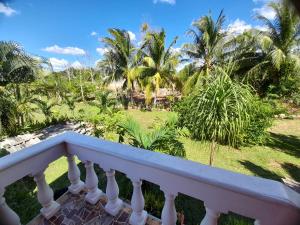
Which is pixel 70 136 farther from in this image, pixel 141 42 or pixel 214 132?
pixel 141 42

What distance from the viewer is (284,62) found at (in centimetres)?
1281

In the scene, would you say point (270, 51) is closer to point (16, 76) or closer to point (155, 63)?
point (155, 63)

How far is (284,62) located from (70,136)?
585 inches

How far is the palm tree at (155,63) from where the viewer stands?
49.1 feet

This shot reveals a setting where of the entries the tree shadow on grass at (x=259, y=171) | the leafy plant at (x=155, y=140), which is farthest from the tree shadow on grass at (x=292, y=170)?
the leafy plant at (x=155, y=140)

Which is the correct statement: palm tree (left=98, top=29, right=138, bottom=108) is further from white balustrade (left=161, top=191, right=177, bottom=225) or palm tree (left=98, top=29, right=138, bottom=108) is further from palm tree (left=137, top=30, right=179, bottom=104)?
white balustrade (left=161, top=191, right=177, bottom=225)

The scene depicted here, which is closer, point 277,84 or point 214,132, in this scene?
point 214,132

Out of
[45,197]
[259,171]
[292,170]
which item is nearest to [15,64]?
[45,197]

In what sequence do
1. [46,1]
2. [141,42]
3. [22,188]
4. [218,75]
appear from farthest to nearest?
[141,42]
[218,75]
[22,188]
[46,1]

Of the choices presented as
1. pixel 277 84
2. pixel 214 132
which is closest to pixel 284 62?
pixel 277 84

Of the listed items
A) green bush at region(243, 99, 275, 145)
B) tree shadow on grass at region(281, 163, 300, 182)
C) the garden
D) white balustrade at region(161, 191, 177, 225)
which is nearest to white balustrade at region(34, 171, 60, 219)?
the garden

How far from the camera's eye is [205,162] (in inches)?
255

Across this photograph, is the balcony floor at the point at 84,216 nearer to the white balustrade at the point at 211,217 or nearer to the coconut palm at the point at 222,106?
the white balustrade at the point at 211,217

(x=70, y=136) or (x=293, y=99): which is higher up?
(x=70, y=136)
